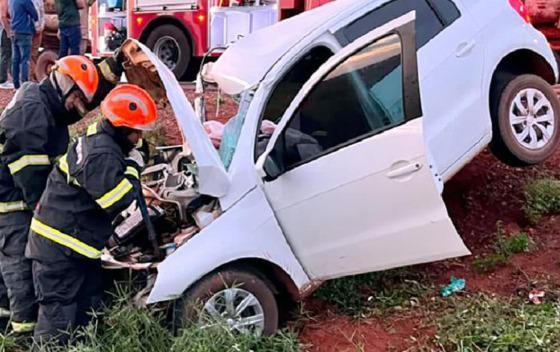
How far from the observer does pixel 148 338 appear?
405 cm

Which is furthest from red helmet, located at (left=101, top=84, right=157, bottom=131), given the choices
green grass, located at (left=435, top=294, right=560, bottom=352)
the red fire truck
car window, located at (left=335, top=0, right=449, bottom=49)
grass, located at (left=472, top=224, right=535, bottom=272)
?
the red fire truck

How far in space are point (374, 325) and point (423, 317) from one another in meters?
0.30

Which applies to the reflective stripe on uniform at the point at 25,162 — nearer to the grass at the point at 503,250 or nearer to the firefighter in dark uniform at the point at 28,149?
the firefighter in dark uniform at the point at 28,149

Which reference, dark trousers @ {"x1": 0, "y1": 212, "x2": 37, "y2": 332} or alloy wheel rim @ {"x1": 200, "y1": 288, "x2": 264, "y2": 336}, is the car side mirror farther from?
dark trousers @ {"x1": 0, "y1": 212, "x2": 37, "y2": 332}

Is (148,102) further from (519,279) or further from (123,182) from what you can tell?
(519,279)

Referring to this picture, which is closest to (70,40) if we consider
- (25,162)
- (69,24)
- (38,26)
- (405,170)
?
(69,24)

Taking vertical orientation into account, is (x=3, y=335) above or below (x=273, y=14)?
below

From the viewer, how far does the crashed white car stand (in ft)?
13.0

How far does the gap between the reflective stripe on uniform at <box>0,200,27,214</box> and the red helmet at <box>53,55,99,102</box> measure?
2.70ft

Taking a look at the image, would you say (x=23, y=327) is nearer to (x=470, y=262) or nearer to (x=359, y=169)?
(x=359, y=169)

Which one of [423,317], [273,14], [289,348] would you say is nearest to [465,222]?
[423,317]

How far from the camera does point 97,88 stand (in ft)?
15.5

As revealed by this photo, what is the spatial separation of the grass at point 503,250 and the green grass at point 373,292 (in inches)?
18.2

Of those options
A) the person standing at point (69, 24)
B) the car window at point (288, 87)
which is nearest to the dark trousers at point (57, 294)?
the car window at point (288, 87)
